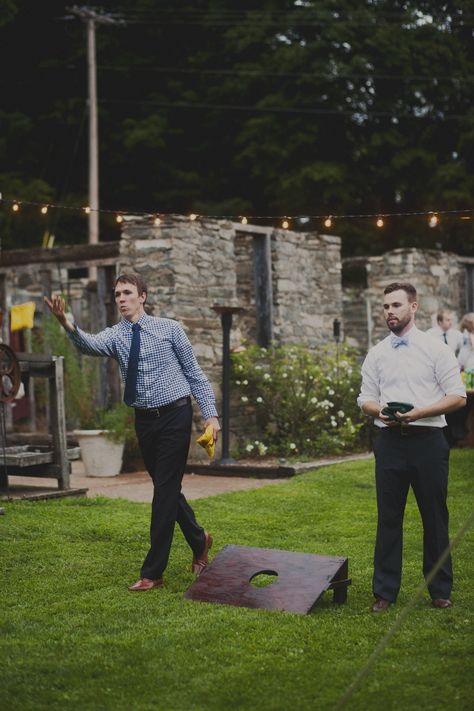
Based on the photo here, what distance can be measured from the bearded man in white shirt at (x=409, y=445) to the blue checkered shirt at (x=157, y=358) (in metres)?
1.11

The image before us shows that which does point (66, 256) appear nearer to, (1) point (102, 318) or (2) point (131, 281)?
(1) point (102, 318)

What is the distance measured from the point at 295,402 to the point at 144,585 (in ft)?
22.1

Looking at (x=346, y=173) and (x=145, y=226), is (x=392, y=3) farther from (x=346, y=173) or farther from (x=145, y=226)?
(x=145, y=226)

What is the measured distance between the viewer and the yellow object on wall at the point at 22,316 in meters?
14.0

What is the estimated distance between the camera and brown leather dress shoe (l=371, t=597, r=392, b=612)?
5918mm

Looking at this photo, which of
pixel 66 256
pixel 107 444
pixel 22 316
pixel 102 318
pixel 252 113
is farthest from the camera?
pixel 252 113

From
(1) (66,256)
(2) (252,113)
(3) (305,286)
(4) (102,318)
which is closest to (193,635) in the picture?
(4) (102,318)

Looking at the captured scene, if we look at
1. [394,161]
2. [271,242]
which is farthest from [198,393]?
[394,161]

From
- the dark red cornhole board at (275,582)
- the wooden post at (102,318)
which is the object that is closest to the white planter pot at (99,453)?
the wooden post at (102,318)

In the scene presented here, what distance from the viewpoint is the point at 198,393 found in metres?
6.65

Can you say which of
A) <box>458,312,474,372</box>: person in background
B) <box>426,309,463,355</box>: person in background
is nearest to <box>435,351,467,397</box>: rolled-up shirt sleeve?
<box>458,312,474,372</box>: person in background

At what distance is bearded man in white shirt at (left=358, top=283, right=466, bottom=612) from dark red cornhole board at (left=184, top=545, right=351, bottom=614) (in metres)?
0.27

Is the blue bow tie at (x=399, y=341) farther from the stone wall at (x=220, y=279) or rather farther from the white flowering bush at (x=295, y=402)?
the white flowering bush at (x=295, y=402)

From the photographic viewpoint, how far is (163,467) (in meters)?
6.36
